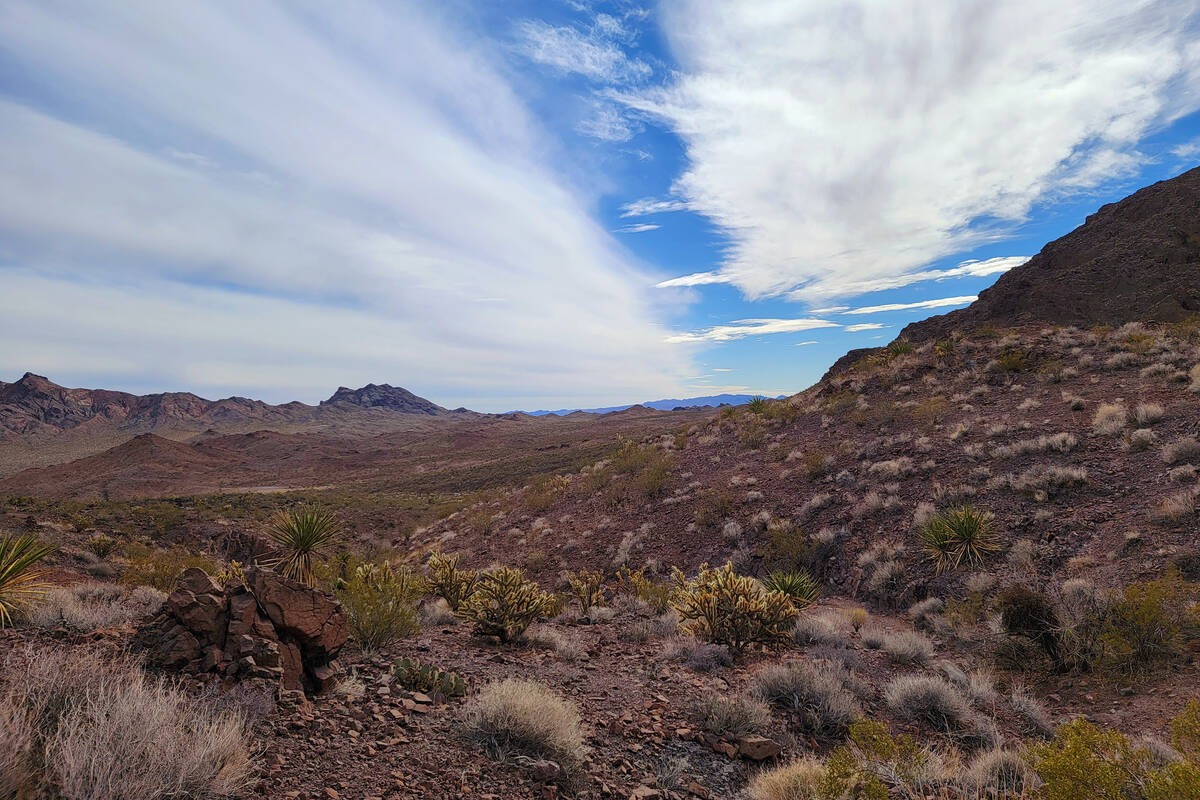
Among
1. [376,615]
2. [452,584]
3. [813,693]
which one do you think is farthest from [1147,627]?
[452,584]

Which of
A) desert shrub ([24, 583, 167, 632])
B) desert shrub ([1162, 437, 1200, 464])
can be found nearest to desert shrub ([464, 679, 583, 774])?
desert shrub ([24, 583, 167, 632])

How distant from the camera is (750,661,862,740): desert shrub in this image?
5.16 m

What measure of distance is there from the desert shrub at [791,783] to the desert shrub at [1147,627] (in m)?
4.29

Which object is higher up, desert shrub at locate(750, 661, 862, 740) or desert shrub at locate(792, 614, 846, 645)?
desert shrub at locate(750, 661, 862, 740)

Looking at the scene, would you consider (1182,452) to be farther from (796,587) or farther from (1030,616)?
(796,587)

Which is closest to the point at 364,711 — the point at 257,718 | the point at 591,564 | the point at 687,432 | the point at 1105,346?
the point at 257,718

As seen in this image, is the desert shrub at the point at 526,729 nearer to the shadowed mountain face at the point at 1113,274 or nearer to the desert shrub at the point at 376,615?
the desert shrub at the point at 376,615

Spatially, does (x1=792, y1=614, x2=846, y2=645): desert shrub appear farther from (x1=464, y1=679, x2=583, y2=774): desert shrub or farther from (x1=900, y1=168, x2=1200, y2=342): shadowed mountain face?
→ (x1=900, y1=168, x2=1200, y2=342): shadowed mountain face

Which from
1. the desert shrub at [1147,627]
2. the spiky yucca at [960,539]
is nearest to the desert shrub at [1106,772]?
the desert shrub at [1147,627]

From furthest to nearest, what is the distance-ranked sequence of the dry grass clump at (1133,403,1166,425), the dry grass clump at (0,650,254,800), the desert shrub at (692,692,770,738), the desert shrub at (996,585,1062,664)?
the dry grass clump at (1133,403,1166,425), the desert shrub at (996,585,1062,664), the desert shrub at (692,692,770,738), the dry grass clump at (0,650,254,800)

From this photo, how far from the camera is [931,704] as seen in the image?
17.5ft

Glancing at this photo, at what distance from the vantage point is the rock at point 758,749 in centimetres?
465

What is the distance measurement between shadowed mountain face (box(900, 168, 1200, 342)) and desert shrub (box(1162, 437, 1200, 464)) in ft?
78.9

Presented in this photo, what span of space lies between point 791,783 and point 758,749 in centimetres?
98
